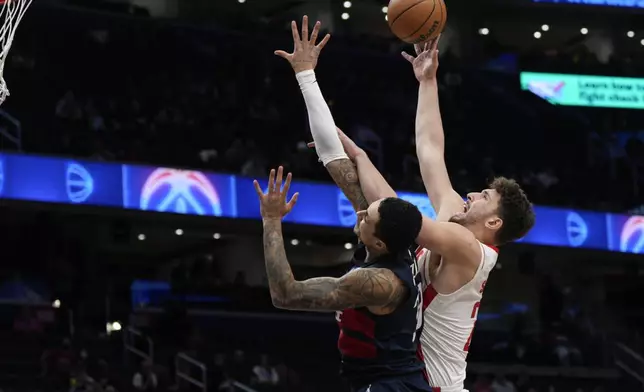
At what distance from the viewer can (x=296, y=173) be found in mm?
17969

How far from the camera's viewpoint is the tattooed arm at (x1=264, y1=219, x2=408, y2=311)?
4.55 meters

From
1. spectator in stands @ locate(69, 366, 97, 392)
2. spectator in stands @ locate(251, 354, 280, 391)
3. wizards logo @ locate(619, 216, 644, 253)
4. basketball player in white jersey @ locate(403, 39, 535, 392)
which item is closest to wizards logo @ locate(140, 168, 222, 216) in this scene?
spectator in stands @ locate(251, 354, 280, 391)

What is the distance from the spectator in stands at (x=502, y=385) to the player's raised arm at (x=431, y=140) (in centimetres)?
1189

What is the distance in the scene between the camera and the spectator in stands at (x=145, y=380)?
15266mm

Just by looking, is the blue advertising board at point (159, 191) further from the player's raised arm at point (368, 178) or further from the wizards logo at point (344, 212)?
the player's raised arm at point (368, 178)

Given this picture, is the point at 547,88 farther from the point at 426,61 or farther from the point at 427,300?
the point at 427,300

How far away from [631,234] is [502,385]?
4.61 m

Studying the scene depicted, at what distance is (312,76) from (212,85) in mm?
15246

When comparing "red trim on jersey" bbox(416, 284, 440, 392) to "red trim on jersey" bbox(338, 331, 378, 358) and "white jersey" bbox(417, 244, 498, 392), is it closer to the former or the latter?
"white jersey" bbox(417, 244, 498, 392)

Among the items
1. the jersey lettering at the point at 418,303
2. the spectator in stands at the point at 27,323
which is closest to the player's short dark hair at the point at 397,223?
the jersey lettering at the point at 418,303

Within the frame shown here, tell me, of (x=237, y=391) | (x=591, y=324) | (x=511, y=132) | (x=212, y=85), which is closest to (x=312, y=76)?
(x=237, y=391)

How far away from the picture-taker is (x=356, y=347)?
15.5 ft

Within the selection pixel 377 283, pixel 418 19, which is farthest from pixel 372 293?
pixel 418 19

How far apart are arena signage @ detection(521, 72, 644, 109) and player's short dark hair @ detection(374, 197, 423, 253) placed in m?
20.6
